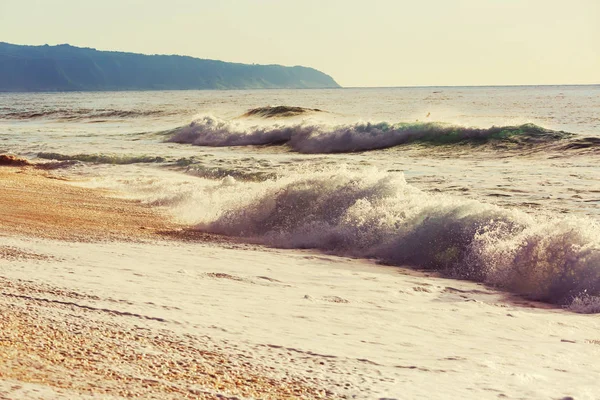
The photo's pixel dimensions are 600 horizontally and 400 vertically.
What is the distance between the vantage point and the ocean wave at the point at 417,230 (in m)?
6.70

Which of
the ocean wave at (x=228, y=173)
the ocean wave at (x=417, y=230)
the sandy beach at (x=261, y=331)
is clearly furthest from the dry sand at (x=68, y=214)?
the ocean wave at (x=228, y=173)

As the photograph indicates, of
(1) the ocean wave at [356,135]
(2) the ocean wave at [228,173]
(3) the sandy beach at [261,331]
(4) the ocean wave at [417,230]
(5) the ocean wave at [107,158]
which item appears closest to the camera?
Answer: (3) the sandy beach at [261,331]

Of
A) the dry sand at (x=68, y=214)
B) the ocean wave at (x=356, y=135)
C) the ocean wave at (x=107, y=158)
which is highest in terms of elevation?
the ocean wave at (x=356, y=135)

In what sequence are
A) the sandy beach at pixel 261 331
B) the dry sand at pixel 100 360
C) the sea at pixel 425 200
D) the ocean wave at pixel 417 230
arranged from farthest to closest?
the sea at pixel 425 200, the ocean wave at pixel 417 230, the sandy beach at pixel 261 331, the dry sand at pixel 100 360

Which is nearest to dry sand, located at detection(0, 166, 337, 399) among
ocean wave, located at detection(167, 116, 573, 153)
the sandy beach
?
the sandy beach

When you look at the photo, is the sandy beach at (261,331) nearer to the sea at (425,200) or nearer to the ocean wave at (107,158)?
the sea at (425,200)

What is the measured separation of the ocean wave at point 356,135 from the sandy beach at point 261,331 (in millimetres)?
17514

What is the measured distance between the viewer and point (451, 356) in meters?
4.39

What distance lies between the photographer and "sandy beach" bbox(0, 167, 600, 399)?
363 cm

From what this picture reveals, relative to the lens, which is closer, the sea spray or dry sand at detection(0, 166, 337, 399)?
dry sand at detection(0, 166, 337, 399)

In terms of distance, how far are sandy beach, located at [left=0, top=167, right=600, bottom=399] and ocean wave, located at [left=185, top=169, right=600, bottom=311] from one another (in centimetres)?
41

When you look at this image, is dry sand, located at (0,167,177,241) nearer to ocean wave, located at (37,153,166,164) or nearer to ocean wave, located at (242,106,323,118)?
ocean wave, located at (37,153,166,164)

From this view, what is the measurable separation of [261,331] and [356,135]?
22.9 meters

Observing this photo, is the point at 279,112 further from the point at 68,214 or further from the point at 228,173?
the point at 68,214
